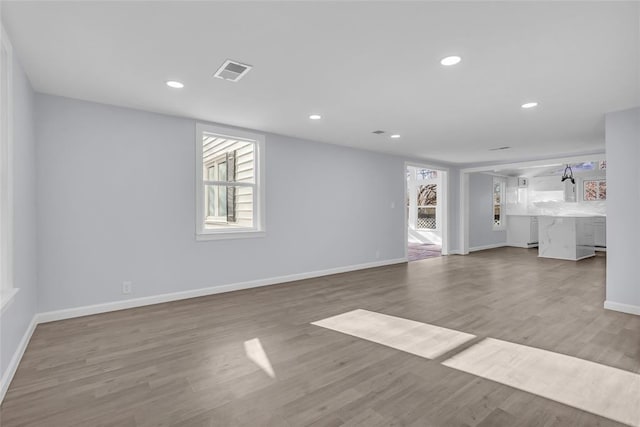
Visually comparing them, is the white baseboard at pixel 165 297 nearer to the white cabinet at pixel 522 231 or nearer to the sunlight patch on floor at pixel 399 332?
the sunlight patch on floor at pixel 399 332

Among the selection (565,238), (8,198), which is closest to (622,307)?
(565,238)

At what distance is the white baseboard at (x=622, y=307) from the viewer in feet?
11.8

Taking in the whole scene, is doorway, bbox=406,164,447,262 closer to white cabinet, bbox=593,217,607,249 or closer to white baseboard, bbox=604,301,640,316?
white cabinet, bbox=593,217,607,249

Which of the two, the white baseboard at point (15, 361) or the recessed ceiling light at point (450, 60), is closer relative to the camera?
the white baseboard at point (15, 361)

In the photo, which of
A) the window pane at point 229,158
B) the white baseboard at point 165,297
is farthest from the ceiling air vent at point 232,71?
the white baseboard at point 165,297

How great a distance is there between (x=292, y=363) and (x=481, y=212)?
856 cm

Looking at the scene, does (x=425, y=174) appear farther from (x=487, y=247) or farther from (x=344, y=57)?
(x=344, y=57)

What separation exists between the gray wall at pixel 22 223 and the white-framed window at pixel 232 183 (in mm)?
1752

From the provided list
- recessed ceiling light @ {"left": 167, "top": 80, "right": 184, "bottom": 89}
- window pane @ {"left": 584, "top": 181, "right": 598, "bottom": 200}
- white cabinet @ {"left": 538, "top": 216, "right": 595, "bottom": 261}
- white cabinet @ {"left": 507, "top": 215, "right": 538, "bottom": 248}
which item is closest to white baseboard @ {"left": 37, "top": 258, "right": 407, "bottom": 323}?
recessed ceiling light @ {"left": 167, "top": 80, "right": 184, "bottom": 89}

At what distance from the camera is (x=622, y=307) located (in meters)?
3.67

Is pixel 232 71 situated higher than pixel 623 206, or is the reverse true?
pixel 232 71

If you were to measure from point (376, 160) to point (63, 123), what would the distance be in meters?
5.04

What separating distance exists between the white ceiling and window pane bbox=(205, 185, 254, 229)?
110cm

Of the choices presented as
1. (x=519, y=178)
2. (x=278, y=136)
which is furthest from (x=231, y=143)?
(x=519, y=178)
